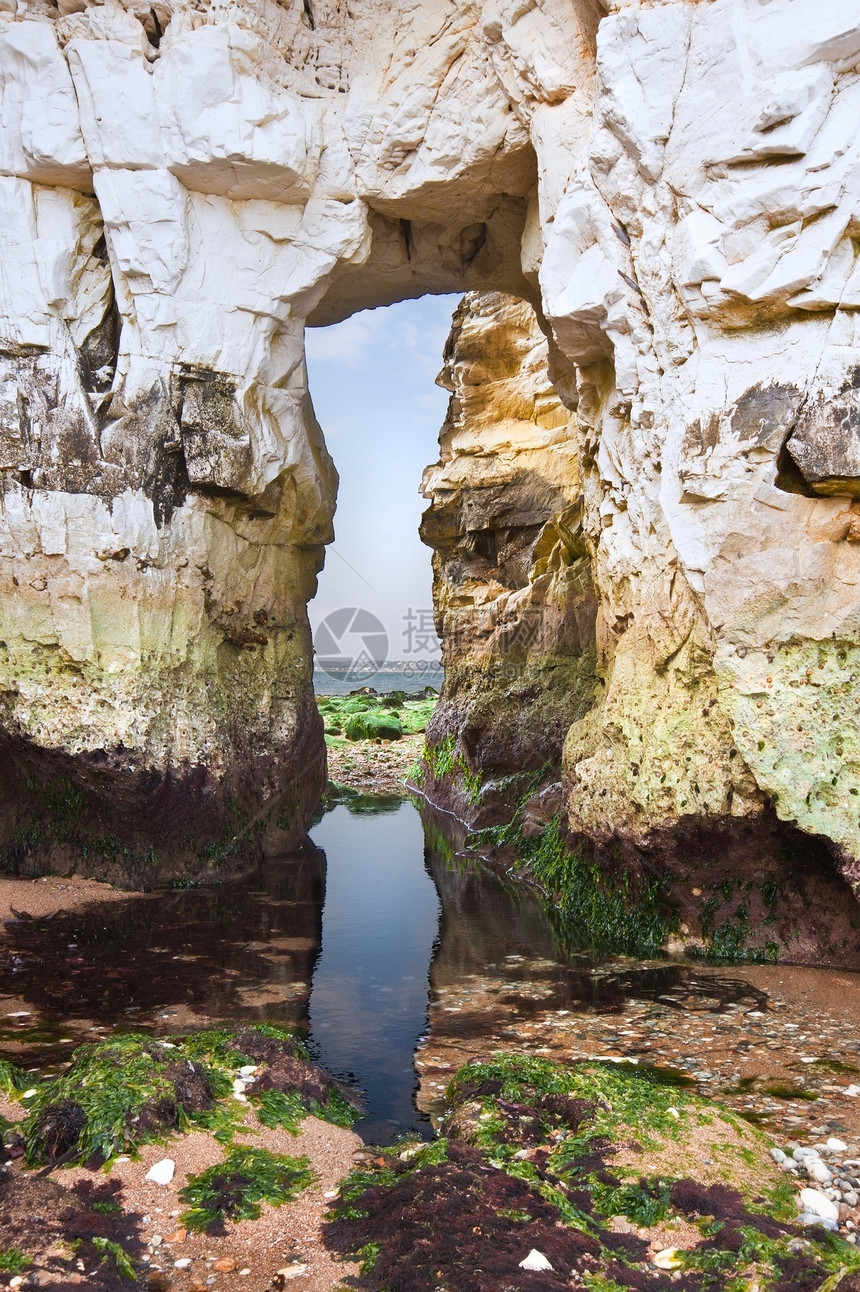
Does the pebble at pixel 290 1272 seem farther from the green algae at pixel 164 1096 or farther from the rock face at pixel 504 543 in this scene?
the rock face at pixel 504 543

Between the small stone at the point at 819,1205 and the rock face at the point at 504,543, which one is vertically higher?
the rock face at the point at 504,543

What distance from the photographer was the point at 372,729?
22.6 m

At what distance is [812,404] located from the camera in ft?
22.4

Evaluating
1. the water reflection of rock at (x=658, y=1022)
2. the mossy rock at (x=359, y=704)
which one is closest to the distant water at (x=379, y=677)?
the mossy rock at (x=359, y=704)

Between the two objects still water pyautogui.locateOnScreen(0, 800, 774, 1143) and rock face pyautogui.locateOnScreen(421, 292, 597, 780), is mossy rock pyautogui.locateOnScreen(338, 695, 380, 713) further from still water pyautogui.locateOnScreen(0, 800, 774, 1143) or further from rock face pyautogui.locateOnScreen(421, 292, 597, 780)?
still water pyautogui.locateOnScreen(0, 800, 774, 1143)

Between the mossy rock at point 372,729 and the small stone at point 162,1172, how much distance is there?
18.7 m

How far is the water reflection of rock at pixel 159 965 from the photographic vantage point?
6.05m

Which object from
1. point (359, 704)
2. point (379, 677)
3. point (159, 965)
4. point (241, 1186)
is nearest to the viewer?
point (241, 1186)

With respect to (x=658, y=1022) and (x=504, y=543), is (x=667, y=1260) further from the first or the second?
(x=504, y=543)

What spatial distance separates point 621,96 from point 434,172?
2.96 meters

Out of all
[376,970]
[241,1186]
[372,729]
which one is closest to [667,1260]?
[241,1186]

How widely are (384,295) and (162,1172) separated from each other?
37.7 ft


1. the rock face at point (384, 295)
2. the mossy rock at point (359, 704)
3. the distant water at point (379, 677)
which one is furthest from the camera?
the distant water at point (379, 677)

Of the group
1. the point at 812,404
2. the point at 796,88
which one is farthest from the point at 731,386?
the point at 796,88
